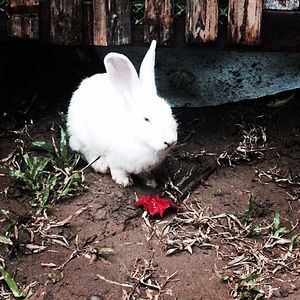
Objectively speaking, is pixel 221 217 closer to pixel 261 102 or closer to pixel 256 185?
pixel 256 185

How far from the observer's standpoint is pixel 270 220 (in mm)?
4277

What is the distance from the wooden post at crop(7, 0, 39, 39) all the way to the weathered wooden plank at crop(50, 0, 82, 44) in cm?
11

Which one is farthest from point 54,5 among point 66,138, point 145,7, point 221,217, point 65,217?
point 221,217

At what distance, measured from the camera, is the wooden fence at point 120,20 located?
4484mm

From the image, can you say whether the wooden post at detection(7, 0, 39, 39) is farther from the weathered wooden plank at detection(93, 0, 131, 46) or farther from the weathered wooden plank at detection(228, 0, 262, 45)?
the weathered wooden plank at detection(228, 0, 262, 45)

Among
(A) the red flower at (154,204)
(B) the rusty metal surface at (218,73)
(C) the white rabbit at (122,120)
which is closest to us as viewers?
(C) the white rabbit at (122,120)

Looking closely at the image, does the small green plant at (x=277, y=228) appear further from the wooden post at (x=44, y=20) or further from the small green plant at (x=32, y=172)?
the wooden post at (x=44, y=20)

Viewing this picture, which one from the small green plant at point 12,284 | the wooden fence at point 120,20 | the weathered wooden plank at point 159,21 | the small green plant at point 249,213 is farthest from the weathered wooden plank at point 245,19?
the small green plant at point 12,284

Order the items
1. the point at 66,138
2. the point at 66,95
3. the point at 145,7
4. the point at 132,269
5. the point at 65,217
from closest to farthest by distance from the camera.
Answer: the point at 132,269 → the point at 65,217 → the point at 145,7 → the point at 66,138 → the point at 66,95

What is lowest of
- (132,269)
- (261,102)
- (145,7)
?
(132,269)

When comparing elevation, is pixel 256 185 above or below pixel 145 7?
below

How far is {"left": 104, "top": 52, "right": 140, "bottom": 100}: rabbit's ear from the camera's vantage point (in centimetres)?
410

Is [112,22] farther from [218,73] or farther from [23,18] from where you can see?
[218,73]

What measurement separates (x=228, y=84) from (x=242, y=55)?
29 cm
